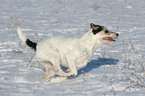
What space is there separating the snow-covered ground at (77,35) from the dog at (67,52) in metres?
0.24

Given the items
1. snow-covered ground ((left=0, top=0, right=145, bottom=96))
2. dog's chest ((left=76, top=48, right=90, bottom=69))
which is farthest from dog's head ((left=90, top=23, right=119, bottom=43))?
snow-covered ground ((left=0, top=0, right=145, bottom=96))

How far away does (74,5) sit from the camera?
45.4 ft

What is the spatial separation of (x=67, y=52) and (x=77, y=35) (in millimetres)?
3573

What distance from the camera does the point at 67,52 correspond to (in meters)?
4.43

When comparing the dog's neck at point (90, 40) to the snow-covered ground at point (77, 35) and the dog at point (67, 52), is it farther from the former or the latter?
Answer: the snow-covered ground at point (77, 35)

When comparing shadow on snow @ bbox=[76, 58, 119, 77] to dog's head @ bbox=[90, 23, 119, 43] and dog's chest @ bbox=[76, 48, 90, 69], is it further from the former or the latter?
dog's head @ bbox=[90, 23, 119, 43]

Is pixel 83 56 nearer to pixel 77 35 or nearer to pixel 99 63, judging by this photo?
pixel 99 63

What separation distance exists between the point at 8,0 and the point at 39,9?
3073 mm

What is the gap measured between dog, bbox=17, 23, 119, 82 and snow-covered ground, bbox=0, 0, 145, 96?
236mm

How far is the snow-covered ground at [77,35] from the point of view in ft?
12.1

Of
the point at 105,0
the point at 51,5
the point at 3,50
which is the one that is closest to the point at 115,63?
the point at 3,50

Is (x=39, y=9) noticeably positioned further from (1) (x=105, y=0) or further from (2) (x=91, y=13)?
(1) (x=105, y=0)

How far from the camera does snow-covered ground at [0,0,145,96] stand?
369cm

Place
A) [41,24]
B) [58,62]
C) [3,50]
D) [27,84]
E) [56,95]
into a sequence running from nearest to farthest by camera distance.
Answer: [56,95] → [27,84] → [58,62] → [3,50] → [41,24]
